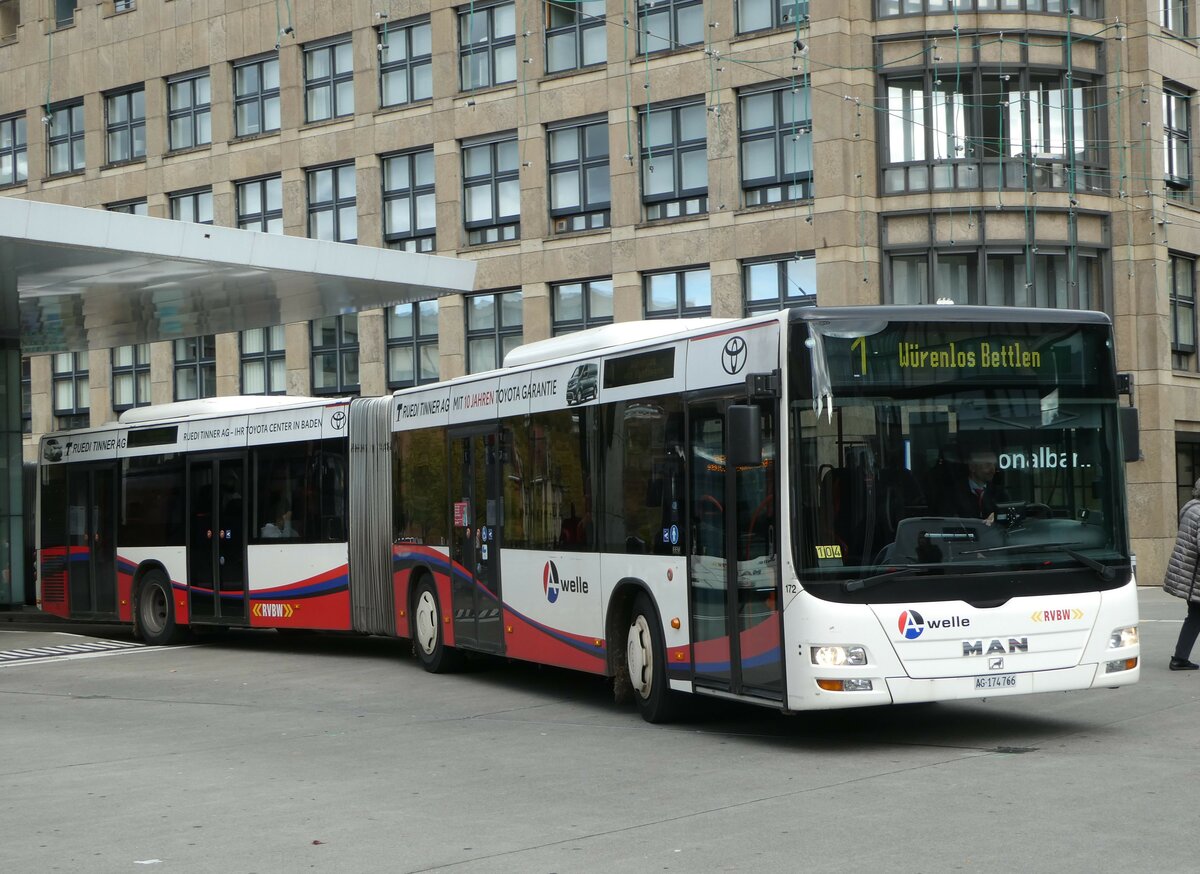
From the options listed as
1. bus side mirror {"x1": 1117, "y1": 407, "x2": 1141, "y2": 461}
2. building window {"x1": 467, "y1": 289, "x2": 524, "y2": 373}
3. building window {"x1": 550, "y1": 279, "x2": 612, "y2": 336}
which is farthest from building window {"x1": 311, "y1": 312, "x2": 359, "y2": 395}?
bus side mirror {"x1": 1117, "y1": 407, "x2": 1141, "y2": 461}

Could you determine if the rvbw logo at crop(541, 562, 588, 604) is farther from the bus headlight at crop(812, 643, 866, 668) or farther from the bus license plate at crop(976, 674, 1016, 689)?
the bus license plate at crop(976, 674, 1016, 689)

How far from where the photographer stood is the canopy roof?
20625 mm

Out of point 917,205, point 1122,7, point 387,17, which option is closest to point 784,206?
point 917,205

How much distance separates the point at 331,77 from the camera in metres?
40.0

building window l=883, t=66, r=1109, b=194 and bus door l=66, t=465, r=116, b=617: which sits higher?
building window l=883, t=66, r=1109, b=194

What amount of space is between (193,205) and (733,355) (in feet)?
111

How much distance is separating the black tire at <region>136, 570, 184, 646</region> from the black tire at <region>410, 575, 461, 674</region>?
222 inches

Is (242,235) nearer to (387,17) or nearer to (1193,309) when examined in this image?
(387,17)

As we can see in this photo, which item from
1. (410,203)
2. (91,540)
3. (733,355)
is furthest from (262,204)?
(733,355)

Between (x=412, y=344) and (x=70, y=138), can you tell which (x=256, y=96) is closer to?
(x=70, y=138)

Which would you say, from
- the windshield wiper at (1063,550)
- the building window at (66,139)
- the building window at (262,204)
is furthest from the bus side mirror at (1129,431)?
the building window at (66,139)

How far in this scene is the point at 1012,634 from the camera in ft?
35.0

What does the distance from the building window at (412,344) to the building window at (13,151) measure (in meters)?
13.9

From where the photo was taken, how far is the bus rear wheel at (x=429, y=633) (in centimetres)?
1641
